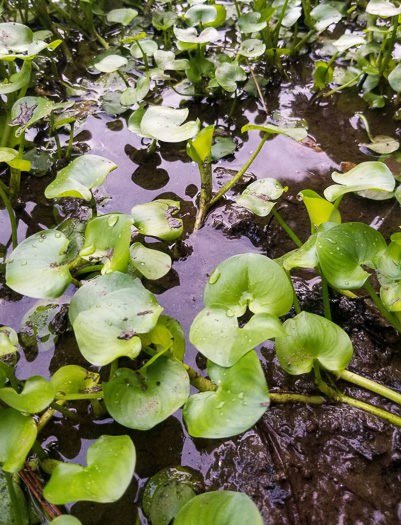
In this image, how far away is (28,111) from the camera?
1559 millimetres

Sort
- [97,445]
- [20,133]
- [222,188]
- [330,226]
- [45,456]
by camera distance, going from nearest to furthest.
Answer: [97,445] < [45,456] < [330,226] < [20,133] < [222,188]

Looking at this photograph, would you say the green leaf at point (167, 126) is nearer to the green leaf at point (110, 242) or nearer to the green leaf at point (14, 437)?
the green leaf at point (110, 242)

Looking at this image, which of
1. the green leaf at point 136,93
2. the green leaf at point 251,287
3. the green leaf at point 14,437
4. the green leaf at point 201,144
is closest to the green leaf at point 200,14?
the green leaf at point 136,93

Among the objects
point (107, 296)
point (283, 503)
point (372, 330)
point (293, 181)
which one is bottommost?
point (283, 503)

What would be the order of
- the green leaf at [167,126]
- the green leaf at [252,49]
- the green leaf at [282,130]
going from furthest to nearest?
1. the green leaf at [252,49]
2. the green leaf at [167,126]
3. the green leaf at [282,130]

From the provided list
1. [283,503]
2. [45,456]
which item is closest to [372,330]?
[283,503]

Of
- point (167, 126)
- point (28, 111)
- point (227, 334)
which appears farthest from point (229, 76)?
point (227, 334)

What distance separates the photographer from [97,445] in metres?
0.94

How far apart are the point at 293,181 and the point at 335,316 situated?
0.68 m

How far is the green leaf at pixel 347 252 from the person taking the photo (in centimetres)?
109

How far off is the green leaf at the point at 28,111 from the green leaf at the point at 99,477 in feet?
3.73

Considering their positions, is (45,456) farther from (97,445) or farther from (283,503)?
(283,503)

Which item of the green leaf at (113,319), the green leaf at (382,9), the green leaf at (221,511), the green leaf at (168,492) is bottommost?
the green leaf at (168,492)

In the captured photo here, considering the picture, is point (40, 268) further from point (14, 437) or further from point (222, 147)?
point (222, 147)
